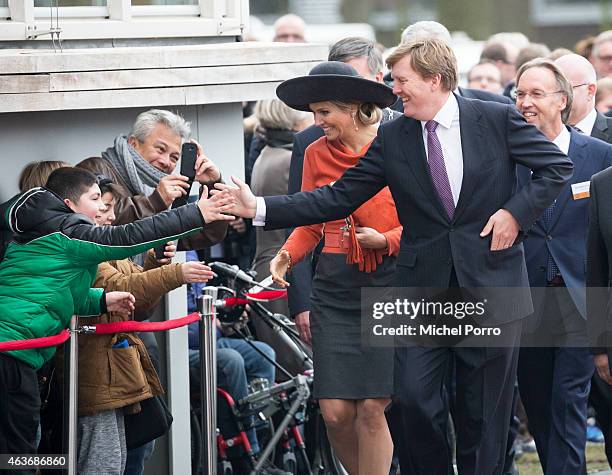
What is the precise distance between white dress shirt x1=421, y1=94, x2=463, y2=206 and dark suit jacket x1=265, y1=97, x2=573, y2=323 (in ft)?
0.13

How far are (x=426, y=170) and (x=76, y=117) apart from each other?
77.5 inches

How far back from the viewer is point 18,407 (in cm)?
682

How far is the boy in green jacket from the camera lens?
264 inches

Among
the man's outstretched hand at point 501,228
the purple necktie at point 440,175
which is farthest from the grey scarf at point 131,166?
the man's outstretched hand at point 501,228

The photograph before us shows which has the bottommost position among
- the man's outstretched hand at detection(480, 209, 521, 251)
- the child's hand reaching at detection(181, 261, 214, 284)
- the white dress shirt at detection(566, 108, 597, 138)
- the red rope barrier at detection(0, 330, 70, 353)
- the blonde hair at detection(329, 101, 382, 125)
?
the red rope barrier at detection(0, 330, 70, 353)

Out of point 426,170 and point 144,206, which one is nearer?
point 426,170

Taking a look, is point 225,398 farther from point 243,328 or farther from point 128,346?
point 128,346

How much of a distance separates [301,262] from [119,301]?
56.2 inches

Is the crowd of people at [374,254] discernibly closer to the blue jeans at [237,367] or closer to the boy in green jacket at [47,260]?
the boy in green jacket at [47,260]

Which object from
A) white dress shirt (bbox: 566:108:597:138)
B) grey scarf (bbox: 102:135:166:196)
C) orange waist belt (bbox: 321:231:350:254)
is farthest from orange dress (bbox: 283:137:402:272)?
→ white dress shirt (bbox: 566:108:597:138)

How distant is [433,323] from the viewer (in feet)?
23.2

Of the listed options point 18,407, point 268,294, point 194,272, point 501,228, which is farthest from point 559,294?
point 18,407

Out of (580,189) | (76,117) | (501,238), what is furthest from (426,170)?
(76,117)

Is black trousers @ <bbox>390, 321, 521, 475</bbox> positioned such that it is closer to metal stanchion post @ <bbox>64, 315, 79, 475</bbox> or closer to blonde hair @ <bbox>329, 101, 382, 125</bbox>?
blonde hair @ <bbox>329, 101, 382, 125</bbox>
